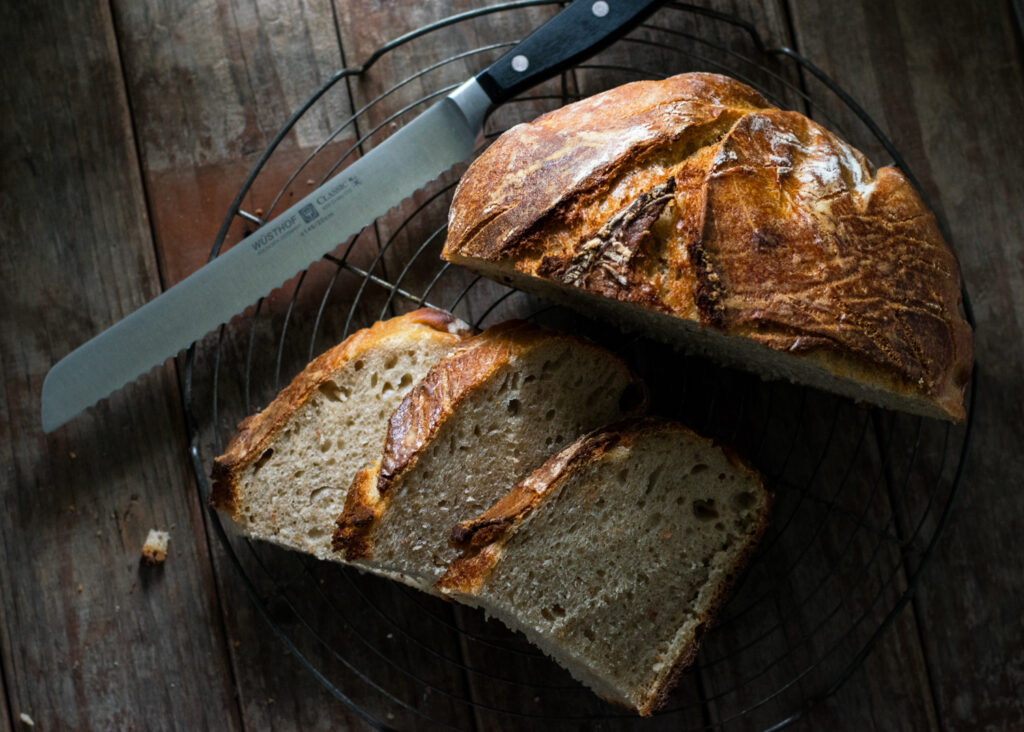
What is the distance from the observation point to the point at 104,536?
246 cm

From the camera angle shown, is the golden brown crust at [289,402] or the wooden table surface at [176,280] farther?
the wooden table surface at [176,280]

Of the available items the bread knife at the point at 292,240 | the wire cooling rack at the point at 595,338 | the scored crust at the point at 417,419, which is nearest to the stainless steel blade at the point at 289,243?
the bread knife at the point at 292,240

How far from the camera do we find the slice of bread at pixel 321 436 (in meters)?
2.20

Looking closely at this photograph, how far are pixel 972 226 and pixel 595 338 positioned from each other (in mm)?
1181

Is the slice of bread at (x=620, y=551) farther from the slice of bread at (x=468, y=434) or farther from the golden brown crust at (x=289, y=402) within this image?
the golden brown crust at (x=289, y=402)

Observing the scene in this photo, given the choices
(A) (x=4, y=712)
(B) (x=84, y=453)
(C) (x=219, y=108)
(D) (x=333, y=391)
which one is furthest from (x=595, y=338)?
(A) (x=4, y=712)

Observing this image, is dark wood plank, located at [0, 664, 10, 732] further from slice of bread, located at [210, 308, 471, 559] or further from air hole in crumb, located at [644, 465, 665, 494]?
air hole in crumb, located at [644, 465, 665, 494]

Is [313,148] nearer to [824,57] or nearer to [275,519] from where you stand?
[275,519]

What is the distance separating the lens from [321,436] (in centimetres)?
221

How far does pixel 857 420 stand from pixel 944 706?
870 mm

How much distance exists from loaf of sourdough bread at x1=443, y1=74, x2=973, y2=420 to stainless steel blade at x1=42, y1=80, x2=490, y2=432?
355 mm

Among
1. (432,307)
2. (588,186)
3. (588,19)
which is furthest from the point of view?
(432,307)

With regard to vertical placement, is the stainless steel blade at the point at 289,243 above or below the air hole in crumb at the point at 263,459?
above

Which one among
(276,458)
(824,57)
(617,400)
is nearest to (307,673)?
(276,458)
